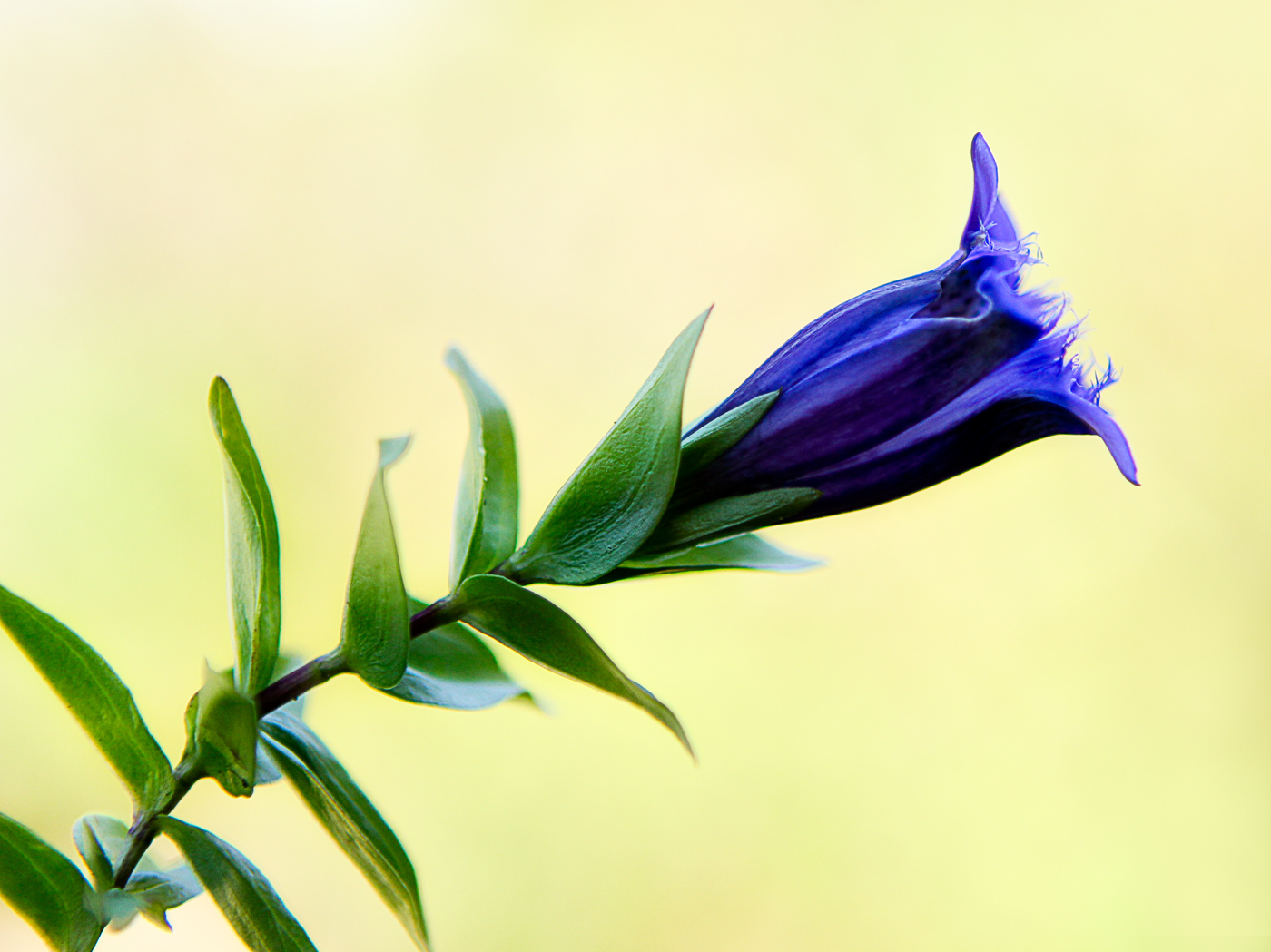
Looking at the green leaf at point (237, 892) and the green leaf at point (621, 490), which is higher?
the green leaf at point (621, 490)

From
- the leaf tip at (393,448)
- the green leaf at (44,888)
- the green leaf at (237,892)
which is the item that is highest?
the leaf tip at (393,448)

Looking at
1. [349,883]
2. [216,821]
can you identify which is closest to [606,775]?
[349,883]

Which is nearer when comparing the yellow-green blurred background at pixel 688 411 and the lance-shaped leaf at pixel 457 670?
the lance-shaped leaf at pixel 457 670

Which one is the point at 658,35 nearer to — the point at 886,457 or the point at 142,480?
the point at 142,480

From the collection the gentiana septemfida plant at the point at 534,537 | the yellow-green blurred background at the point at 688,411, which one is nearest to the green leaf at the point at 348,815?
the gentiana septemfida plant at the point at 534,537

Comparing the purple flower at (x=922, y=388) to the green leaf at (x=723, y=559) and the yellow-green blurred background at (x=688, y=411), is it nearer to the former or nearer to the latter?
the green leaf at (x=723, y=559)

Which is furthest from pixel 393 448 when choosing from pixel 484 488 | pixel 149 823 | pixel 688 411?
pixel 688 411

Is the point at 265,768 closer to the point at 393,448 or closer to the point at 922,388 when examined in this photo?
the point at 393,448
